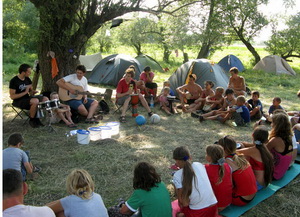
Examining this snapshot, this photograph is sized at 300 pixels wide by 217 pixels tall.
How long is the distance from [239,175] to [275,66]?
45.4 ft

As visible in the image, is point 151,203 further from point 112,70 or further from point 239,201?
point 112,70

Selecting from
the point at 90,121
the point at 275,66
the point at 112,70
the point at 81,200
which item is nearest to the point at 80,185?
the point at 81,200

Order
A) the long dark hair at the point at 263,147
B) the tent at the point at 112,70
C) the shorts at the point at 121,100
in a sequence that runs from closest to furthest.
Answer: the long dark hair at the point at 263,147 < the shorts at the point at 121,100 < the tent at the point at 112,70

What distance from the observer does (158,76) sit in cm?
1427

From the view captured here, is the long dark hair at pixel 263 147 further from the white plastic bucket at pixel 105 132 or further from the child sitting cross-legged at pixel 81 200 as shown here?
the white plastic bucket at pixel 105 132

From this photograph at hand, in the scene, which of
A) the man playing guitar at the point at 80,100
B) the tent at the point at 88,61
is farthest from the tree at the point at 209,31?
the man playing guitar at the point at 80,100

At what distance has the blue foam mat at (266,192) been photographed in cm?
324

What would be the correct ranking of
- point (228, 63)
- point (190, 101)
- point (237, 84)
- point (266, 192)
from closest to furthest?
point (266, 192) → point (190, 101) → point (237, 84) → point (228, 63)

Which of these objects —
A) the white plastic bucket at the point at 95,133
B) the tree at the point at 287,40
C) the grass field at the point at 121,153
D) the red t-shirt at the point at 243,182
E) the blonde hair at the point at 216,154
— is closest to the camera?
the blonde hair at the point at 216,154

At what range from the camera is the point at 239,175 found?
3146 millimetres

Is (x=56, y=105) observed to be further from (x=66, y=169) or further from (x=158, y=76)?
(x=158, y=76)

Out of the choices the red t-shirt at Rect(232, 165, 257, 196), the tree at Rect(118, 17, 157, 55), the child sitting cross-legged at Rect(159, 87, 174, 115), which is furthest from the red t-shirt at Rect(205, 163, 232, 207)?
the tree at Rect(118, 17, 157, 55)

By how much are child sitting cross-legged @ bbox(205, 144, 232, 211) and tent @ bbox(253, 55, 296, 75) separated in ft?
45.0

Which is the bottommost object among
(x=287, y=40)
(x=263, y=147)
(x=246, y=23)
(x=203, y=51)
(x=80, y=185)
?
(x=80, y=185)
